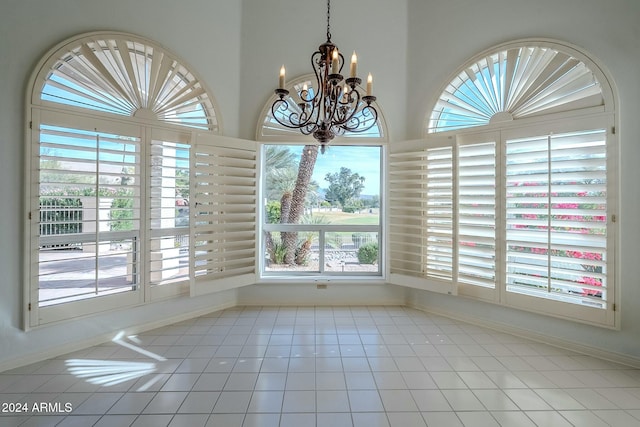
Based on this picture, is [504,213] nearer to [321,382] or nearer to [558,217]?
[558,217]

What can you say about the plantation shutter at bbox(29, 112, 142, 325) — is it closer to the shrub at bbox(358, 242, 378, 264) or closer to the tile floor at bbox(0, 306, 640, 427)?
the tile floor at bbox(0, 306, 640, 427)

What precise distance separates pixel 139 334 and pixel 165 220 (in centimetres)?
118

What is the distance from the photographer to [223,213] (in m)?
3.60

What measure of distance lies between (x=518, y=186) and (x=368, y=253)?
186cm

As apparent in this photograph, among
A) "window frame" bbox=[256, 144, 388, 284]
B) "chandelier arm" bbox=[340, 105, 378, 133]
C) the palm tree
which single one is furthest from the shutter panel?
"chandelier arm" bbox=[340, 105, 378, 133]

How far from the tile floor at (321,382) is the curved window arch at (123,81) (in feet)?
7.33

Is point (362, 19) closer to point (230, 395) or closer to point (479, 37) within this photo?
point (479, 37)

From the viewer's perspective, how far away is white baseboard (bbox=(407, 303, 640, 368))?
2641 mm

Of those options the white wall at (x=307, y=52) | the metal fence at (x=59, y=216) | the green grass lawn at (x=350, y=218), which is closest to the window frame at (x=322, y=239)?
the green grass lawn at (x=350, y=218)

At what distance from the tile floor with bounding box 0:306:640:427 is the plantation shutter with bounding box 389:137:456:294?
722mm

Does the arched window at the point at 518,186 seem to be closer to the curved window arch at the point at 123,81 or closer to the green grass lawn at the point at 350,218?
the green grass lawn at the point at 350,218

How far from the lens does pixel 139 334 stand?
313 centimetres

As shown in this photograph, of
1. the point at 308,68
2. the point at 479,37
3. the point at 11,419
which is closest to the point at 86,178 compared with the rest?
the point at 11,419

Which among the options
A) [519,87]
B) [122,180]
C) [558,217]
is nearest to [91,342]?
[122,180]
